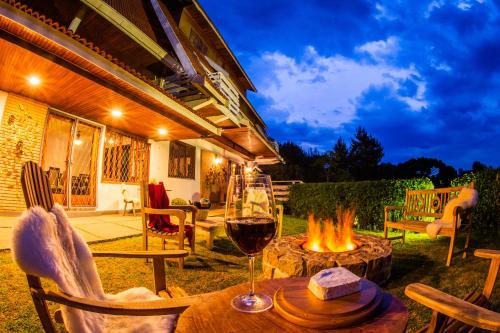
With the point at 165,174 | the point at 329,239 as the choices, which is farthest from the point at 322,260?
the point at 165,174

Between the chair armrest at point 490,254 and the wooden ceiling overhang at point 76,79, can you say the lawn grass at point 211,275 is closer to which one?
the chair armrest at point 490,254

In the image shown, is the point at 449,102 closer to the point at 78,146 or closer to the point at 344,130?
the point at 344,130

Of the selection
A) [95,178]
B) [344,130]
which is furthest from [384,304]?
[344,130]

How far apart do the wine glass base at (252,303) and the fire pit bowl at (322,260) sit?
1.96 meters

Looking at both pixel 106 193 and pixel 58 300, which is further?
pixel 106 193

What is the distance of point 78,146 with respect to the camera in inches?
383

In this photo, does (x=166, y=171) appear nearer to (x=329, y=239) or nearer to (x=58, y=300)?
(x=329, y=239)

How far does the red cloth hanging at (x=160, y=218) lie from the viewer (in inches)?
158

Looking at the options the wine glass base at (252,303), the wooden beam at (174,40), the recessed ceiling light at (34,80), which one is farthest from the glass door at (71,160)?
the wine glass base at (252,303)

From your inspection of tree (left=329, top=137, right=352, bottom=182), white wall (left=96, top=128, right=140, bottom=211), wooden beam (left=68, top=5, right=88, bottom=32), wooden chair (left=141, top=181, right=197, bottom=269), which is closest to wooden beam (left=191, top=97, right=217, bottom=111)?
white wall (left=96, top=128, right=140, bottom=211)

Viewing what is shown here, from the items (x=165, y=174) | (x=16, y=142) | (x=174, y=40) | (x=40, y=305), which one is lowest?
(x=40, y=305)

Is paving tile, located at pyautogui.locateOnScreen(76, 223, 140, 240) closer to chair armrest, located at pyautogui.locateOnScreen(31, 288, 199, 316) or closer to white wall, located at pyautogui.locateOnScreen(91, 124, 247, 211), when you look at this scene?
white wall, located at pyautogui.locateOnScreen(91, 124, 247, 211)

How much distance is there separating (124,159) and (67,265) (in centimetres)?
869

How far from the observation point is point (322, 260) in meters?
2.62
